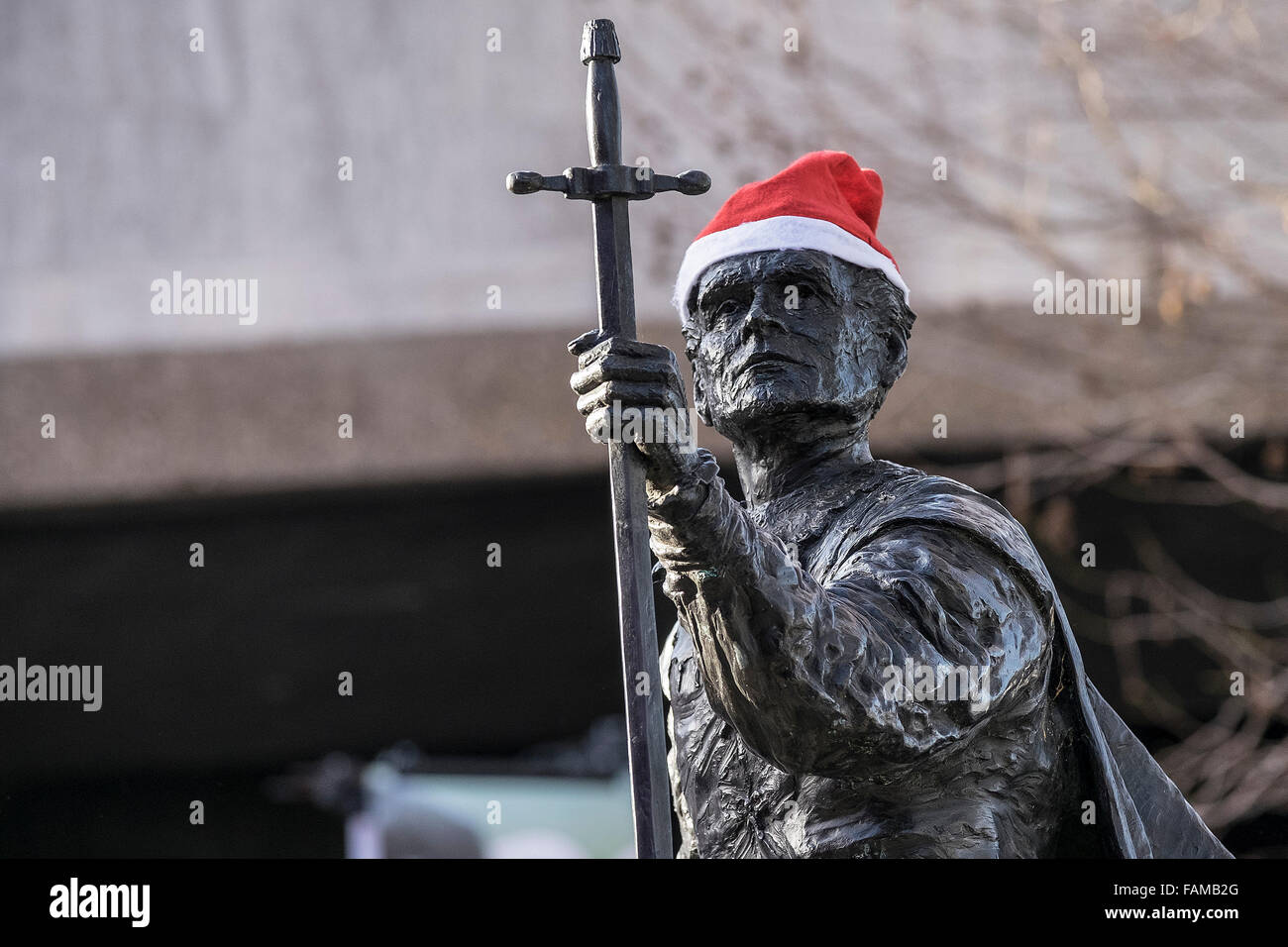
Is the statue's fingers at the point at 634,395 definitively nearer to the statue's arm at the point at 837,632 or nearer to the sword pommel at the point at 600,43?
the statue's arm at the point at 837,632

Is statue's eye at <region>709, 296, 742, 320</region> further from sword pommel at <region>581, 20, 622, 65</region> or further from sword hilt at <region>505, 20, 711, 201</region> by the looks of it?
sword pommel at <region>581, 20, 622, 65</region>

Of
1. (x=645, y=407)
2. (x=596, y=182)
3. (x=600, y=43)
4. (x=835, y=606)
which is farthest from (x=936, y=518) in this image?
(x=600, y=43)

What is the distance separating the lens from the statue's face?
235 centimetres

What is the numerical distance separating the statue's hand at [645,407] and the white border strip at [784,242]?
0.55 meters

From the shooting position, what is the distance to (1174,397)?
180 inches

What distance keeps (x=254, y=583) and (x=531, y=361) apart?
1.14 meters

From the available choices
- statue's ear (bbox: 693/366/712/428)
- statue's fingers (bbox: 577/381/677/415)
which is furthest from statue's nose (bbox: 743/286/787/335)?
statue's fingers (bbox: 577/381/677/415)

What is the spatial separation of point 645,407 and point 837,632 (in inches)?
12.5

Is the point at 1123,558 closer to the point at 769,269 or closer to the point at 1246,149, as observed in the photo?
the point at 1246,149

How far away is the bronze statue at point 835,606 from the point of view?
1934mm

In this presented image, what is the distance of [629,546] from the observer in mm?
2018

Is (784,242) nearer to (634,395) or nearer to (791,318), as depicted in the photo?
(791,318)

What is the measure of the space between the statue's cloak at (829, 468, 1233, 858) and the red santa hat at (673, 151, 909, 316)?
1.06 feet

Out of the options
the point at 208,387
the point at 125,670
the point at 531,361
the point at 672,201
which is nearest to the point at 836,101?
the point at 672,201
